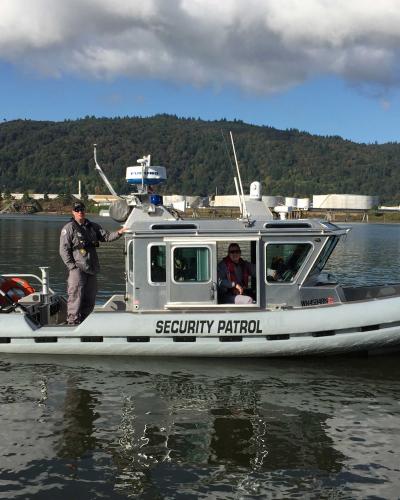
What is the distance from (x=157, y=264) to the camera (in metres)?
10.8

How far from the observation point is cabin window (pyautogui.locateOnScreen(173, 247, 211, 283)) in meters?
10.7

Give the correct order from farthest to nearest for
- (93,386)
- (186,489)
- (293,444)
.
→ (93,386) < (293,444) < (186,489)

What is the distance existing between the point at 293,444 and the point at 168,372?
334cm

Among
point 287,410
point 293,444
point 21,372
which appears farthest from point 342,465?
point 21,372

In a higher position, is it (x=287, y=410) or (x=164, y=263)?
(x=164, y=263)

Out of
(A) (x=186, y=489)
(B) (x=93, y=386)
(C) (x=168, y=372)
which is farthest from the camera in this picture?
(C) (x=168, y=372)

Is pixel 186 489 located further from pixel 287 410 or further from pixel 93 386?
pixel 93 386

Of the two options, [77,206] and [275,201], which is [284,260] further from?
[275,201]

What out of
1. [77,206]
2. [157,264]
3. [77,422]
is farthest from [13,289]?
[77,422]

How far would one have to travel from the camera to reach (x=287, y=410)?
9000mm

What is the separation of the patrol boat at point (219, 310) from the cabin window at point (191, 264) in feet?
0.06

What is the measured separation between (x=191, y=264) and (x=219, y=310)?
935mm

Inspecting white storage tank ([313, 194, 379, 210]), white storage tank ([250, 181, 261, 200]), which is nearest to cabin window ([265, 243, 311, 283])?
white storage tank ([250, 181, 261, 200])

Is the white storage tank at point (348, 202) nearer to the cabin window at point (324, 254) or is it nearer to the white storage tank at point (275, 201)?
the white storage tank at point (275, 201)
